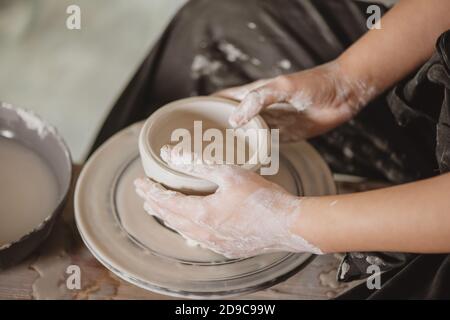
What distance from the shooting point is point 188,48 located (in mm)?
1399

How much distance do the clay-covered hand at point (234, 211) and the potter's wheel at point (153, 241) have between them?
0.05 metres

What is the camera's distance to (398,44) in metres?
1.16

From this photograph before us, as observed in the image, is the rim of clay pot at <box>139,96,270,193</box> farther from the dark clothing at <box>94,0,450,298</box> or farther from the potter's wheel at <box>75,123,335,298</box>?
the dark clothing at <box>94,0,450,298</box>

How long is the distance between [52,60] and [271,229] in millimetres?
1696

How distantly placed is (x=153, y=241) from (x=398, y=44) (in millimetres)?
619

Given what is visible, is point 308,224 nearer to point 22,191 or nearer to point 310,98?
point 310,98

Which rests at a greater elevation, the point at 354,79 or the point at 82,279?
the point at 354,79

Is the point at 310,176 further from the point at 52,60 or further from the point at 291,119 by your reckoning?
the point at 52,60

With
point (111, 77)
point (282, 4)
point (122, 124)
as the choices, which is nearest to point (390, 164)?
point (282, 4)

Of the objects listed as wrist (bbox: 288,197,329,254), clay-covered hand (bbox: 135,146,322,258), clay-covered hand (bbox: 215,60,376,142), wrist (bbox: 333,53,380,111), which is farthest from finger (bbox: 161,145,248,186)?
wrist (bbox: 333,53,380,111)

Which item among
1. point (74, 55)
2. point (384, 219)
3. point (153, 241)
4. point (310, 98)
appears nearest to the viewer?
point (384, 219)

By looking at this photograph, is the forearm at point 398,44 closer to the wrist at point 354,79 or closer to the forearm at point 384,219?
the wrist at point 354,79

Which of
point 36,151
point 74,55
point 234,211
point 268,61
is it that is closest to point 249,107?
point 234,211

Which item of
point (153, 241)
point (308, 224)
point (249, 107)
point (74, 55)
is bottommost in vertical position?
point (74, 55)
